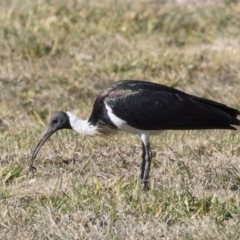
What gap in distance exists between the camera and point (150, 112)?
24.5 ft

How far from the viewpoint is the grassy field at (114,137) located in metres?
6.27

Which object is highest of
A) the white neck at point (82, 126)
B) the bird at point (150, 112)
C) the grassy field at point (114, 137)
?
the bird at point (150, 112)

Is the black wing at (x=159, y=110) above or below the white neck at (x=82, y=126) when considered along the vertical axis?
above

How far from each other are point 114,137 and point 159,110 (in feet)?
3.37

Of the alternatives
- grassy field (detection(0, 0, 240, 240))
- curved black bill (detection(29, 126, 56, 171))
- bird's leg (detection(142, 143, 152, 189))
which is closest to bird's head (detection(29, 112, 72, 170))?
curved black bill (detection(29, 126, 56, 171))

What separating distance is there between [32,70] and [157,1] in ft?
10.3

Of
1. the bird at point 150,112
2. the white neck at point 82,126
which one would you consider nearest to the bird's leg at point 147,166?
the bird at point 150,112

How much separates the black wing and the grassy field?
1.06ft

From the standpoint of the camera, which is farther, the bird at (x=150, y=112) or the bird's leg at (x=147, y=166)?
the bird at (x=150, y=112)

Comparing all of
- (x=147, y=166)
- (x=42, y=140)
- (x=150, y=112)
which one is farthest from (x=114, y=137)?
(x=147, y=166)

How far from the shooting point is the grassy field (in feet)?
20.6

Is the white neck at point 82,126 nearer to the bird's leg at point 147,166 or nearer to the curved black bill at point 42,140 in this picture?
the curved black bill at point 42,140

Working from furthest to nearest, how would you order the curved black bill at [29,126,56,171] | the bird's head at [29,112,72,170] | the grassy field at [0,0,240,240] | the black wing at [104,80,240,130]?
the bird's head at [29,112,72,170]
the curved black bill at [29,126,56,171]
the black wing at [104,80,240,130]
the grassy field at [0,0,240,240]

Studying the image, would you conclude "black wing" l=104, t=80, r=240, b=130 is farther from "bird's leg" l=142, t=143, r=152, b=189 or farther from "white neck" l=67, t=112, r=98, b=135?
"white neck" l=67, t=112, r=98, b=135
